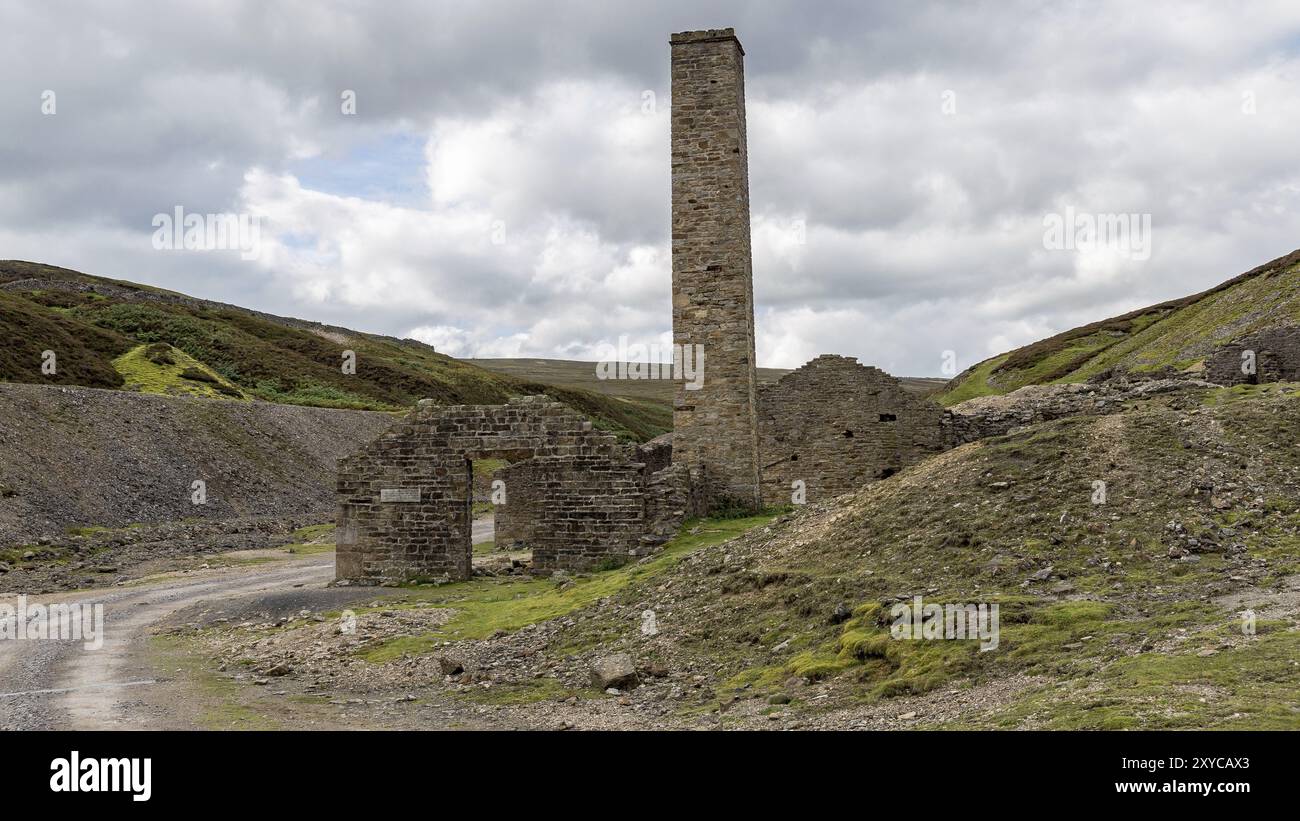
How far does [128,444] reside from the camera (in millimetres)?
42000

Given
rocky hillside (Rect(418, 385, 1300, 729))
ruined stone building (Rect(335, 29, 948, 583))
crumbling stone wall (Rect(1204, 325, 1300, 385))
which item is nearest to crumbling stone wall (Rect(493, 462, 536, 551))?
ruined stone building (Rect(335, 29, 948, 583))

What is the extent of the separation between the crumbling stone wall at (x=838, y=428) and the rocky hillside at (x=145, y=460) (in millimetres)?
22893

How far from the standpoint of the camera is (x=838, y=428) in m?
27.6

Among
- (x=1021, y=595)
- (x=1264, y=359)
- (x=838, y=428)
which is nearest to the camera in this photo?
(x=1021, y=595)

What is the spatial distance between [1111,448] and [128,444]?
128ft

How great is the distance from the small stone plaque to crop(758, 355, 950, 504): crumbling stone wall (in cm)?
999

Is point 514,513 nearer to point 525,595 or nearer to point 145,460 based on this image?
point 525,595

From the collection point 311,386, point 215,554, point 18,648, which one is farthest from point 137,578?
point 311,386

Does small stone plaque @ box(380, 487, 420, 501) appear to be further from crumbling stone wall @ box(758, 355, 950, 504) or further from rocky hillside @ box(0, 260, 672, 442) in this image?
rocky hillside @ box(0, 260, 672, 442)

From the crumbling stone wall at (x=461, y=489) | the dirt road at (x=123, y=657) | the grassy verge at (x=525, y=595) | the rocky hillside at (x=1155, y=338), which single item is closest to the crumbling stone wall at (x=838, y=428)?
the grassy verge at (x=525, y=595)

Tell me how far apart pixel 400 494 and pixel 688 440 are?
6.56 meters

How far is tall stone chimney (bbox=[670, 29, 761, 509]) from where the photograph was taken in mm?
23750

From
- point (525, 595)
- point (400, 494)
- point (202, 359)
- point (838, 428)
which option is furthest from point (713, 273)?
point (202, 359)
